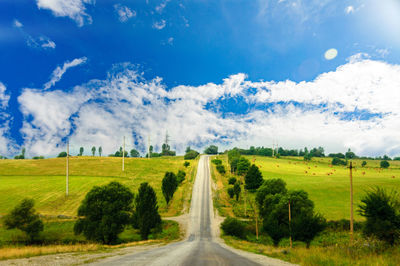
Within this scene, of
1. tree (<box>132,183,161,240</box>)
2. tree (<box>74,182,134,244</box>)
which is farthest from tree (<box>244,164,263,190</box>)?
tree (<box>74,182,134,244</box>)

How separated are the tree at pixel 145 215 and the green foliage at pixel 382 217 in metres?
32.7

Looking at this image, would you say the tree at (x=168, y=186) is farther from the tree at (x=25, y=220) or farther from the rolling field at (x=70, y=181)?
the tree at (x=25, y=220)

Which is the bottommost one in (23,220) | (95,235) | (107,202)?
(95,235)

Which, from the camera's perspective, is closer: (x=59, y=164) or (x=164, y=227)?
(x=164, y=227)

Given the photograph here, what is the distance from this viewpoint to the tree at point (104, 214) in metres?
33.8

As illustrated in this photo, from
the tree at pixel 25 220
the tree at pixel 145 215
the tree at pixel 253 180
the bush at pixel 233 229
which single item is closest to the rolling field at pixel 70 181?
the tree at pixel 25 220

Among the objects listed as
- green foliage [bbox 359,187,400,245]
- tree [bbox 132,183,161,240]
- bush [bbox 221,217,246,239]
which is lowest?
bush [bbox 221,217,246,239]

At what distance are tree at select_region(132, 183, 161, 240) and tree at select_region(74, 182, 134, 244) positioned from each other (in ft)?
6.83

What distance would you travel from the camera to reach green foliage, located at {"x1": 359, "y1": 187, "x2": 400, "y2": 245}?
1797cm

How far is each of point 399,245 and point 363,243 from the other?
258cm

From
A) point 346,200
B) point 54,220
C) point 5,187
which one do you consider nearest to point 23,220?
point 54,220

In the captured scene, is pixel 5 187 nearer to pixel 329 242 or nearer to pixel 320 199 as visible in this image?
pixel 329 242

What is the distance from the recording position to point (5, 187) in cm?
6338

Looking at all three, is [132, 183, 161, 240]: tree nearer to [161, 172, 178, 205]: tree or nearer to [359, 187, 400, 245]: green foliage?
[161, 172, 178, 205]: tree
